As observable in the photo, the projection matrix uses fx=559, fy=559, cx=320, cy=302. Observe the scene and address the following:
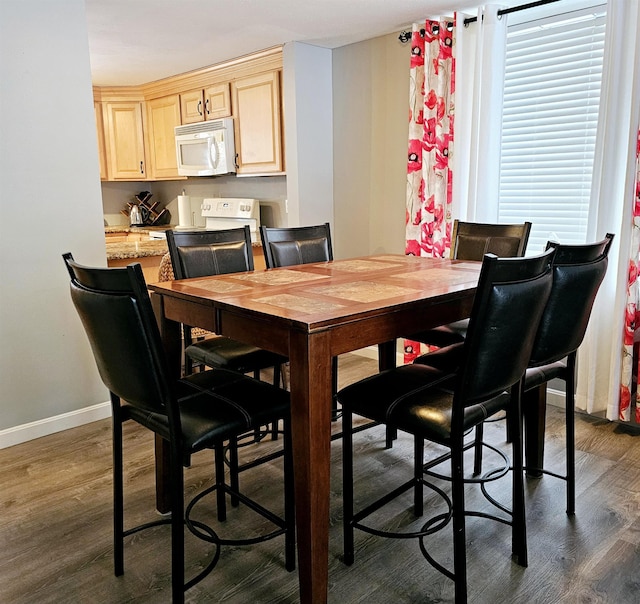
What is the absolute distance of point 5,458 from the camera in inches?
106

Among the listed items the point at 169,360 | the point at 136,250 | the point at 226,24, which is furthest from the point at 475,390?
the point at 226,24

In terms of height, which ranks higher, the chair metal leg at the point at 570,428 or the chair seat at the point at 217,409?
the chair seat at the point at 217,409

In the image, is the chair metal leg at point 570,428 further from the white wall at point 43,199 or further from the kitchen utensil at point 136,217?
the kitchen utensil at point 136,217

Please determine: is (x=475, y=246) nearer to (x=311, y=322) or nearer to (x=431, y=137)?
(x=431, y=137)

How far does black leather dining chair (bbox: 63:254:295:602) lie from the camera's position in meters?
1.42

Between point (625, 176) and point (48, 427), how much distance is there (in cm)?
323

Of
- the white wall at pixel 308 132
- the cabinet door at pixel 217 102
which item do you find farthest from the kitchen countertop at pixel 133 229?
the white wall at pixel 308 132

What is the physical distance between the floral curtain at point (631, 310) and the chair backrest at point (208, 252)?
6.25ft

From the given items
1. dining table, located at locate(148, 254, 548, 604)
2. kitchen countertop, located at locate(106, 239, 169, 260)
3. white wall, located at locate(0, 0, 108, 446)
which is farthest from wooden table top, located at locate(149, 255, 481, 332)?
kitchen countertop, located at locate(106, 239, 169, 260)

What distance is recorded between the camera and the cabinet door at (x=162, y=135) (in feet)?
→ 16.8

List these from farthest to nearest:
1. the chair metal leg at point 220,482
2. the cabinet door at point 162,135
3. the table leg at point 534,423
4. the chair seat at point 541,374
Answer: the cabinet door at point 162,135
the table leg at point 534,423
the chair seat at point 541,374
the chair metal leg at point 220,482

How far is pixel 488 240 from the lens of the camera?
2.86m

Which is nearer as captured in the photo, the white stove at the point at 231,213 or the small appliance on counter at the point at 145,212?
the white stove at the point at 231,213

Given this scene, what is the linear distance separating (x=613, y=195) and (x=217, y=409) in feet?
7.58
